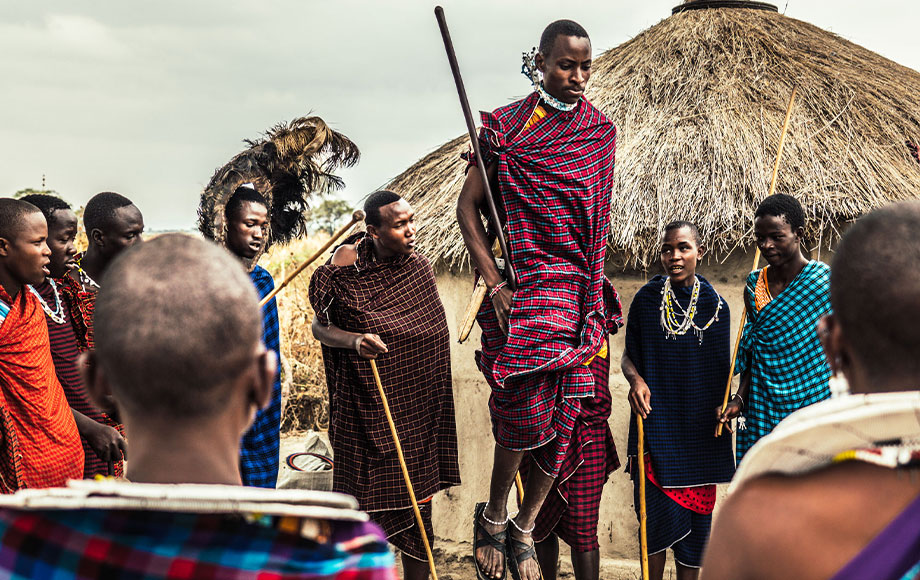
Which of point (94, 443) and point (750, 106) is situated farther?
point (750, 106)

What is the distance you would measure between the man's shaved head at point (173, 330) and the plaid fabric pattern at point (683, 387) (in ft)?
12.8

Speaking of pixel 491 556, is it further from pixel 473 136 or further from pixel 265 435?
pixel 473 136

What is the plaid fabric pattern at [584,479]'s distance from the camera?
183 inches

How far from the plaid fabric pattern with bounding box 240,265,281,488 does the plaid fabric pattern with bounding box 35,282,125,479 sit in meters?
0.66

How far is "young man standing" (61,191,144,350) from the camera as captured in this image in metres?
4.28

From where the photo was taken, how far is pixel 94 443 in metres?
4.07

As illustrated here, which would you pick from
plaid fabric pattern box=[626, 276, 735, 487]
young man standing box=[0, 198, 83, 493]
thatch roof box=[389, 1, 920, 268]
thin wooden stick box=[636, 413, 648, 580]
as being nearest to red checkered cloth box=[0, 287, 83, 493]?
young man standing box=[0, 198, 83, 493]

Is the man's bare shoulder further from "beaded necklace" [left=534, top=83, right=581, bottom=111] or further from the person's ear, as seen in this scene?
the person's ear

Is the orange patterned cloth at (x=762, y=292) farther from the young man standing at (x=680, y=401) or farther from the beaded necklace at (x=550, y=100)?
the beaded necklace at (x=550, y=100)

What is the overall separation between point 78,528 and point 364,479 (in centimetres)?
382

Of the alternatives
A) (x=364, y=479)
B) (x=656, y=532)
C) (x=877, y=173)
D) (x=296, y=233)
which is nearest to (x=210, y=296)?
(x=364, y=479)

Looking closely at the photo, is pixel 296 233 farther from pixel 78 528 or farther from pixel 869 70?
pixel 869 70

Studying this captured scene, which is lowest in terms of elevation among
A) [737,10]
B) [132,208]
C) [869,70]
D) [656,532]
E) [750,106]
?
[656,532]

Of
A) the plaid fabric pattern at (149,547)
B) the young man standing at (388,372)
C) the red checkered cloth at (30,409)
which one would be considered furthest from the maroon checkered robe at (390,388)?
the plaid fabric pattern at (149,547)
